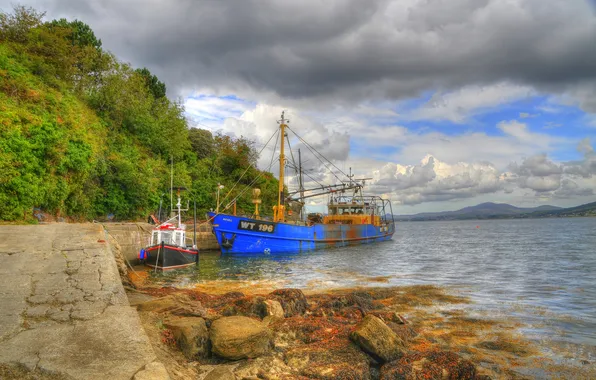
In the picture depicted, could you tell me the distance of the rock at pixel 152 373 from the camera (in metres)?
3.16

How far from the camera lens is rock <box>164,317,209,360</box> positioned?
4855mm

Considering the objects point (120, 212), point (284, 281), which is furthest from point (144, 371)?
point (120, 212)

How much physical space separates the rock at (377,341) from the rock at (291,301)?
2462mm

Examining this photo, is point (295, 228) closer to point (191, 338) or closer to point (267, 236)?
point (267, 236)

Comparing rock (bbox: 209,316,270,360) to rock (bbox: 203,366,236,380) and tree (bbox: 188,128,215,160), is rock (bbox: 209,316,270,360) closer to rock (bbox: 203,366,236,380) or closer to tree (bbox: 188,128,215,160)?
rock (bbox: 203,366,236,380)

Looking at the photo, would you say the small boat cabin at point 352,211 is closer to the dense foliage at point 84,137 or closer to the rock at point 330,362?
the dense foliage at point 84,137

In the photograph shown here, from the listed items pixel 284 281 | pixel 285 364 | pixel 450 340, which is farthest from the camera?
pixel 284 281

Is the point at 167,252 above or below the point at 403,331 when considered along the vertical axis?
above

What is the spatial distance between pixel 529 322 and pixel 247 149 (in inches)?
1503

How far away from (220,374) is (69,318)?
6.86 feet

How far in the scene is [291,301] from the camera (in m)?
8.20

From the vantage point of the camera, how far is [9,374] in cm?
307

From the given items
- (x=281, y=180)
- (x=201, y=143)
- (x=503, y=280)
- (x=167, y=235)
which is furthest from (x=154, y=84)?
(x=503, y=280)

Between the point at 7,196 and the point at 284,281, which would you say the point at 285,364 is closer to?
the point at 284,281
